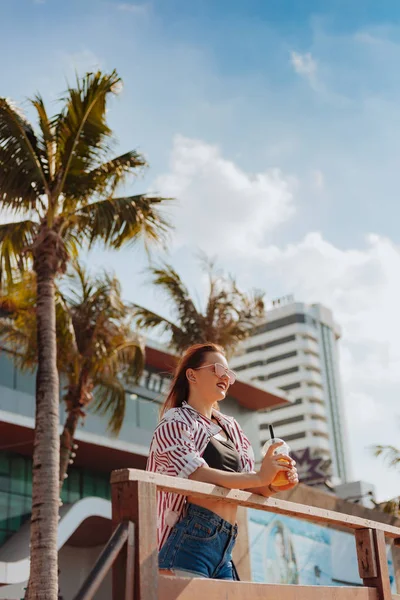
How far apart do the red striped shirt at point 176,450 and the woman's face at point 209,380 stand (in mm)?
124

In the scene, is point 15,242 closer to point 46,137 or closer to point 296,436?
point 46,137

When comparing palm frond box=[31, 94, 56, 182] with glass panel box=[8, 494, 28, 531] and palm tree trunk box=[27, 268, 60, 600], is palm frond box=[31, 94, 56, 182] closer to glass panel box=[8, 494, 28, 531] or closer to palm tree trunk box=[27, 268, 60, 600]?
palm tree trunk box=[27, 268, 60, 600]

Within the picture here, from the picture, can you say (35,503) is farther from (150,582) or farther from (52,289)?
(150,582)

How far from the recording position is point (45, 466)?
1066cm

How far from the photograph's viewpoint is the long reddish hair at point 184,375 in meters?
3.93

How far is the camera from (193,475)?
11.0ft

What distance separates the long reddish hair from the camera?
Answer: 3934 mm

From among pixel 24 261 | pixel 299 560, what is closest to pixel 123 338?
pixel 24 261

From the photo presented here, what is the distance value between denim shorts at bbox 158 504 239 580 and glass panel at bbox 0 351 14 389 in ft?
68.7

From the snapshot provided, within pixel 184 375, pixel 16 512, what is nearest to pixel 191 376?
pixel 184 375

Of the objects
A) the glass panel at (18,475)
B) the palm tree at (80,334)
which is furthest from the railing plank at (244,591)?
the glass panel at (18,475)

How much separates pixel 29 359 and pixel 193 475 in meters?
13.4

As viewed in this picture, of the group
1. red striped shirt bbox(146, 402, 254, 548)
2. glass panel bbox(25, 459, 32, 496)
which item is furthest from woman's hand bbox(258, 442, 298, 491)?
glass panel bbox(25, 459, 32, 496)

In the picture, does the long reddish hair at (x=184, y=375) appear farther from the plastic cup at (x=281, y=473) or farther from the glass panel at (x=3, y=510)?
the glass panel at (x=3, y=510)
